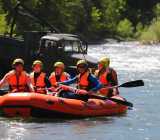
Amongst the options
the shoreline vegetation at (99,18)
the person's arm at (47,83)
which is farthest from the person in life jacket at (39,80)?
the shoreline vegetation at (99,18)

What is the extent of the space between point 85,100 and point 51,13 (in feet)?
144

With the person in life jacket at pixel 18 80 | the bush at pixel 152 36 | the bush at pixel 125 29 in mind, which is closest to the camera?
the person in life jacket at pixel 18 80

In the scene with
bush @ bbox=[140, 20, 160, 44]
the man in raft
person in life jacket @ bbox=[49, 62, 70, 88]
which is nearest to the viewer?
the man in raft

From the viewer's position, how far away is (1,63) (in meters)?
28.9

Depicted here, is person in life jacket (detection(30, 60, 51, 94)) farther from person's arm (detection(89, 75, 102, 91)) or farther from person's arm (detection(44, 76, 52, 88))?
person's arm (detection(89, 75, 102, 91))

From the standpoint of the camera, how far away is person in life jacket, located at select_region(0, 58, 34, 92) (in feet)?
60.8

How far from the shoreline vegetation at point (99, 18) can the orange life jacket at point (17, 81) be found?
97.6ft

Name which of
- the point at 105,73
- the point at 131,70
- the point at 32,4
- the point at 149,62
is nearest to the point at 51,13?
the point at 32,4

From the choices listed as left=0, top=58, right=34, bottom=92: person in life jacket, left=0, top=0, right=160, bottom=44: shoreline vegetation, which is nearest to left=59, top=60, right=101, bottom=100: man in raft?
left=0, top=58, right=34, bottom=92: person in life jacket

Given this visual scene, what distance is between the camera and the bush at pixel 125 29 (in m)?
77.4

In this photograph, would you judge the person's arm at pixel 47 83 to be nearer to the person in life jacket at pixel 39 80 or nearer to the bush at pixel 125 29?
the person in life jacket at pixel 39 80

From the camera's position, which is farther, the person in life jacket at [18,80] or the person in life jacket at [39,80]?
the person in life jacket at [39,80]

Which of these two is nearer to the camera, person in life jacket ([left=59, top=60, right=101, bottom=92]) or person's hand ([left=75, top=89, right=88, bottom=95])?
person's hand ([left=75, top=89, right=88, bottom=95])

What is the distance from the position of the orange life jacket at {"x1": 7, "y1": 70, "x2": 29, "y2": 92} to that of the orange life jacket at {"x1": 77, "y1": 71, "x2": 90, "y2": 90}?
1357 millimetres
